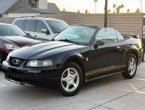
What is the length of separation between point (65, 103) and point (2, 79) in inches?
111

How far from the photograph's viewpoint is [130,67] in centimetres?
931

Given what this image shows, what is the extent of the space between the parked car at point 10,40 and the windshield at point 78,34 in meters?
1.99

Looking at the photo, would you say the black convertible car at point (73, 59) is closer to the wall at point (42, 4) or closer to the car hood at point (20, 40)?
the car hood at point (20, 40)

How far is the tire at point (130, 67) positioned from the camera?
30.1ft

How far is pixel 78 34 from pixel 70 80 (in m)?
1.56

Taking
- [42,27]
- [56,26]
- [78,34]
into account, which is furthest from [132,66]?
[42,27]

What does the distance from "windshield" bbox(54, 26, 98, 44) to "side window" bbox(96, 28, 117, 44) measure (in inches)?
6.6

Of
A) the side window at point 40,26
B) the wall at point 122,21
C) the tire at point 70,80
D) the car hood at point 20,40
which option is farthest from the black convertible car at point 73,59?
the wall at point 122,21

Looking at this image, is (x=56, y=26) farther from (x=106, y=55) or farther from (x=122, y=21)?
(x=106, y=55)

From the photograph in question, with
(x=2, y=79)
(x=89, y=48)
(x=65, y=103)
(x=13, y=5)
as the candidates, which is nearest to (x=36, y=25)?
(x=2, y=79)

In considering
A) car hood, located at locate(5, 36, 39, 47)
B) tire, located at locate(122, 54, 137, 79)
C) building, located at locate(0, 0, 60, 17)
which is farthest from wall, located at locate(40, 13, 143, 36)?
building, located at locate(0, 0, 60, 17)

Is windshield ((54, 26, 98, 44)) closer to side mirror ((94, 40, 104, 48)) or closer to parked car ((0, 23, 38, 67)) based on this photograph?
side mirror ((94, 40, 104, 48))

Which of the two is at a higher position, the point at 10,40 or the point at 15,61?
the point at 10,40

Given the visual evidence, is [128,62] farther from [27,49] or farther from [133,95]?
[27,49]
